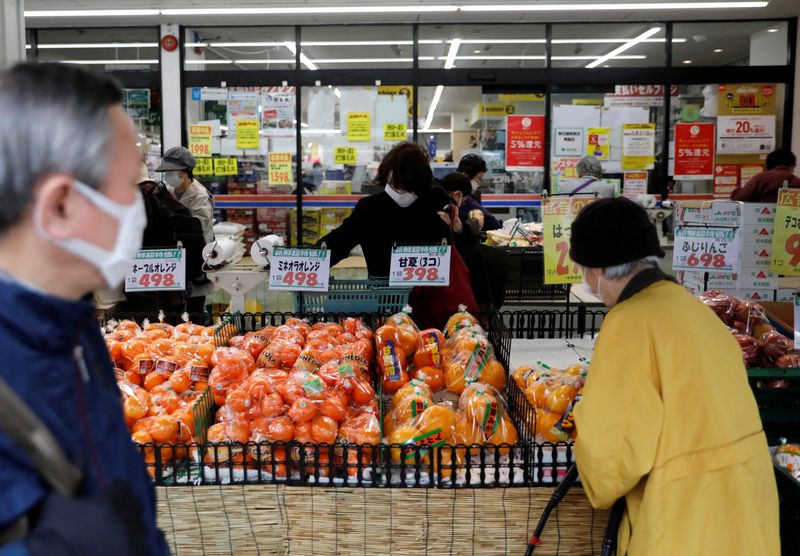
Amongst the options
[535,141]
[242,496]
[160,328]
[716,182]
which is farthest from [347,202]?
[242,496]

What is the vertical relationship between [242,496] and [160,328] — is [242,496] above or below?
below

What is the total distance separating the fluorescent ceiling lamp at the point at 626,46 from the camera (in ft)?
27.4

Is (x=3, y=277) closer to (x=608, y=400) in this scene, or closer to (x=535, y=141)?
(x=608, y=400)

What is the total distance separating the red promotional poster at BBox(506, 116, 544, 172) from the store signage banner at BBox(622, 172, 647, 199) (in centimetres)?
102

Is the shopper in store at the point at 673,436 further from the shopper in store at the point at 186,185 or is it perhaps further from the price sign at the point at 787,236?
the shopper in store at the point at 186,185

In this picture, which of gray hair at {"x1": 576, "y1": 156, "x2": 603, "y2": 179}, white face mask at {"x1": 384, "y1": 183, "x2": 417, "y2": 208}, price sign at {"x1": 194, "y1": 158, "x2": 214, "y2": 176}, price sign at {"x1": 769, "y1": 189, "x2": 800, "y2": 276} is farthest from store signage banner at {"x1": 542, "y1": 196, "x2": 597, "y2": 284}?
price sign at {"x1": 194, "y1": 158, "x2": 214, "y2": 176}

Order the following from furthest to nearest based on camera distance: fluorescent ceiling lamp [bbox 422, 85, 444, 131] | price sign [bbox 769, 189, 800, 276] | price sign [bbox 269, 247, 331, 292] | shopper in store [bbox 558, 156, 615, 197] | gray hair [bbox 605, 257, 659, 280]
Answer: fluorescent ceiling lamp [bbox 422, 85, 444, 131] < shopper in store [bbox 558, 156, 615, 197] < price sign [bbox 769, 189, 800, 276] < price sign [bbox 269, 247, 331, 292] < gray hair [bbox 605, 257, 659, 280]

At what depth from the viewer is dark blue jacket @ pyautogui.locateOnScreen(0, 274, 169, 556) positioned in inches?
32.7

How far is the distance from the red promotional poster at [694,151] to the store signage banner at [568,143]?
112cm

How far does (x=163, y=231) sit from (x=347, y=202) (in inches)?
176

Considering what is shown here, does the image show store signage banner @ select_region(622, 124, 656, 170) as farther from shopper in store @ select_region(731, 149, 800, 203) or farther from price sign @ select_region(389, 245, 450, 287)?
price sign @ select_region(389, 245, 450, 287)

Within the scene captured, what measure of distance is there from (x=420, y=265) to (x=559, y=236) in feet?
2.19

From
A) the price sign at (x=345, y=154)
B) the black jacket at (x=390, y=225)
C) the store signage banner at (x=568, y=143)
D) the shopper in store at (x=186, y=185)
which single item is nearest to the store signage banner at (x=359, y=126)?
the price sign at (x=345, y=154)

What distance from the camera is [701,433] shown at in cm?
174
